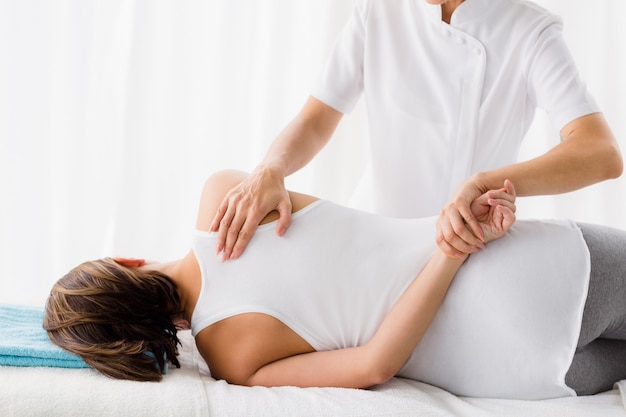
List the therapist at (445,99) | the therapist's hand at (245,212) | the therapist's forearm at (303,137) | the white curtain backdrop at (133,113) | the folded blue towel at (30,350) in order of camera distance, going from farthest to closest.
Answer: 1. the white curtain backdrop at (133,113)
2. the therapist's forearm at (303,137)
3. the therapist at (445,99)
4. the therapist's hand at (245,212)
5. the folded blue towel at (30,350)

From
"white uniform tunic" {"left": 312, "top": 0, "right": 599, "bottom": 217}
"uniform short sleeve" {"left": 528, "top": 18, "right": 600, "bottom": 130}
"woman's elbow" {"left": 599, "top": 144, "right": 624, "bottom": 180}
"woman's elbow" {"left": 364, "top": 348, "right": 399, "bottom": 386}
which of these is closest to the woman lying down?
"woman's elbow" {"left": 364, "top": 348, "right": 399, "bottom": 386}

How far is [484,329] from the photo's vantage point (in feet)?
4.62

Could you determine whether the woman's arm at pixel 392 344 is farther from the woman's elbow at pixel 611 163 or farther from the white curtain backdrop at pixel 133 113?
the white curtain backdrop at pixel 133 113

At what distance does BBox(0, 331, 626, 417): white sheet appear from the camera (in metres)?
1.17

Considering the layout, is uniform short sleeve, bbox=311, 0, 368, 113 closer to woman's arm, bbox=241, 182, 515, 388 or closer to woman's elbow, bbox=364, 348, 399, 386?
woman's arm, bbox=241, 182, 515, 388

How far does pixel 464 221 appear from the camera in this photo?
1.40 m

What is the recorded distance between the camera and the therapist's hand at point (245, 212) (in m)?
1.48

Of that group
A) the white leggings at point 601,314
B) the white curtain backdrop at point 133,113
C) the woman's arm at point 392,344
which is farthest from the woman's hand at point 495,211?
the white curtain backdrop at point 133,113

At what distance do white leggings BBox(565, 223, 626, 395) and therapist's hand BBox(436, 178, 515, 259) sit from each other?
210 mm

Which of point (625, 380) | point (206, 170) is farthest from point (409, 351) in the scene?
point (206, 170)

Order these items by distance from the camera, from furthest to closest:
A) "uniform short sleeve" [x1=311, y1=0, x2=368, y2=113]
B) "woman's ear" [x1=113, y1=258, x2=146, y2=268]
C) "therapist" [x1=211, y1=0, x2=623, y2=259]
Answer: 1. "uniform short sleeve" [x1=311, y1=0, x2=368, y2=113]
2. "therapist" [x1=211, y1=0, x2=623, y2=259]
3. "woman's ear" [x1=113, y1=258, x2=146, y2=268]

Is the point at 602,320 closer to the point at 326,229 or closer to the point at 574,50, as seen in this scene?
the point at 326,229

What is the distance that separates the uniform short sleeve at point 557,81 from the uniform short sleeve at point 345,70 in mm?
485

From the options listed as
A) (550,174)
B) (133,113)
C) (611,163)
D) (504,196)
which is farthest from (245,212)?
(133,113)
